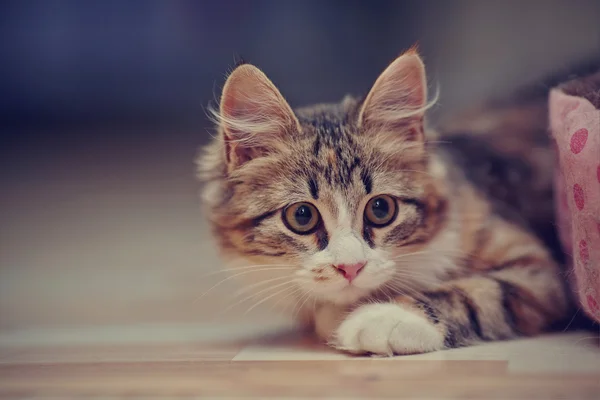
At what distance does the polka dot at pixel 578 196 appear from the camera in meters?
1.20

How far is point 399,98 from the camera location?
139cm

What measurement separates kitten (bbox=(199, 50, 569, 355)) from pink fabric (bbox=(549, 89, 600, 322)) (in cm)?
15

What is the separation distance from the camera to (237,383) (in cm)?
110

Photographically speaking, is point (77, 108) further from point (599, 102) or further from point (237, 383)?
point (599, 102)

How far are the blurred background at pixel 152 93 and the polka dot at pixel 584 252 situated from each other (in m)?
0.55

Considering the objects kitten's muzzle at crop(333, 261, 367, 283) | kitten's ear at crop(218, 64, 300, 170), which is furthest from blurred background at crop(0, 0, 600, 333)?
kitten's muzzle at crop(333, 261, 367, 283)

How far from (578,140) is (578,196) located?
11 centimetres

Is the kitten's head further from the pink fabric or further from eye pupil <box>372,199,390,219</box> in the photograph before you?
the pink fabric

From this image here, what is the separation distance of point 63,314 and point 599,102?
4.57 feet

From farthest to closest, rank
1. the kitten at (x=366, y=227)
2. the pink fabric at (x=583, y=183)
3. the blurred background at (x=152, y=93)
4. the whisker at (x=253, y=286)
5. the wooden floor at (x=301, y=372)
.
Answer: the blurred background at (x=152, y=93) < the whisker at (x=253, y=286) < the kitten at (x=366, y=227) < the pink fabric at (x=583, y=183) < the wooden floor at (x=301, y=372)

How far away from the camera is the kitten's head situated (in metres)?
1.30

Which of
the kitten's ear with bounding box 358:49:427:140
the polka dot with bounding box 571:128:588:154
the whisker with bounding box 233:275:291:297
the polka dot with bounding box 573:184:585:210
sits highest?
the kitten's ear with bounding box 358:49:427:140

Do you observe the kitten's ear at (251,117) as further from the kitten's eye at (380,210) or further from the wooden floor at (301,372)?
the wooden floor at (301,372)

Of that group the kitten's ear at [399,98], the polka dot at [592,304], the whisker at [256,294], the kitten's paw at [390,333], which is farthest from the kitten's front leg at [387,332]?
the kitten's ear at [399,98]
